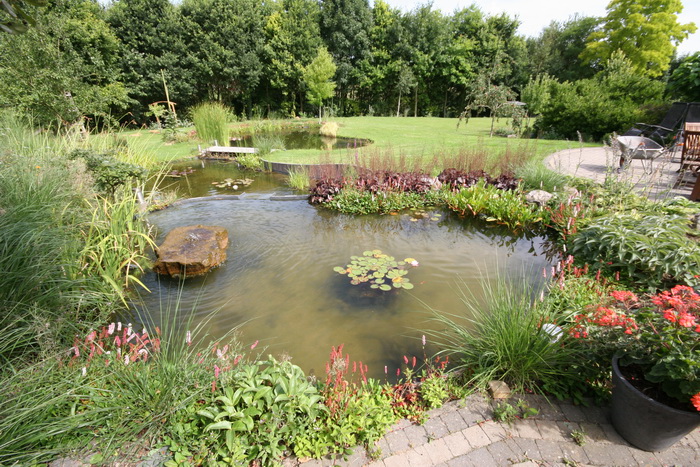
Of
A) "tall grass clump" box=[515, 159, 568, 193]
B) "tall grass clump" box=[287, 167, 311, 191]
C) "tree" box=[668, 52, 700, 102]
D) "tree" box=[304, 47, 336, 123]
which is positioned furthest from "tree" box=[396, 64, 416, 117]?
"tall grass clump" box=[515, 159, 568, 193]

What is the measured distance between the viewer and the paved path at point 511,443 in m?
1.66

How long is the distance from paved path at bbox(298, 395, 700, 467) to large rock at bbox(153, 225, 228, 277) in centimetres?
290

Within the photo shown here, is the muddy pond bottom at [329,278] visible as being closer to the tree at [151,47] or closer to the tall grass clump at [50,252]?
the tall grass clump at [50,252]

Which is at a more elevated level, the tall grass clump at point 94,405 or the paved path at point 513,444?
the tall grass clump at point 94,405

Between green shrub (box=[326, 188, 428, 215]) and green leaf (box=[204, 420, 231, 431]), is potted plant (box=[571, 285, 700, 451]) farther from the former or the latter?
green shrub (box=[326, 188, 428, 215])

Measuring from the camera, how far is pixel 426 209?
19.9ft

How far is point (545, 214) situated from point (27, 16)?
5744 mm

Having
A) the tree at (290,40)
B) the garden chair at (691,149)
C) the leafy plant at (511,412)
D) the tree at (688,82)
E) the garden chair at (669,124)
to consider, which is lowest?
the leafy plant at (511,412)

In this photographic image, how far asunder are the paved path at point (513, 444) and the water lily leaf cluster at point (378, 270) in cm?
174

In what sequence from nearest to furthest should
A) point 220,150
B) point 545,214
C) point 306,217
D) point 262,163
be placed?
point 545,214 → point 306,217 → point 262,163 → point 220,150

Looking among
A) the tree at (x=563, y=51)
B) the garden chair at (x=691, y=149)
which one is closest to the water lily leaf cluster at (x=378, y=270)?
the garden chair at (x=691, y=149)

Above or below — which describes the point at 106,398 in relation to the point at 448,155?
below

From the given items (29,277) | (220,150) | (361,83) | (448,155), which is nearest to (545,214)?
(448,155)

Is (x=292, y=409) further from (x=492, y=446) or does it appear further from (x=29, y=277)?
(x=29, y=277)
